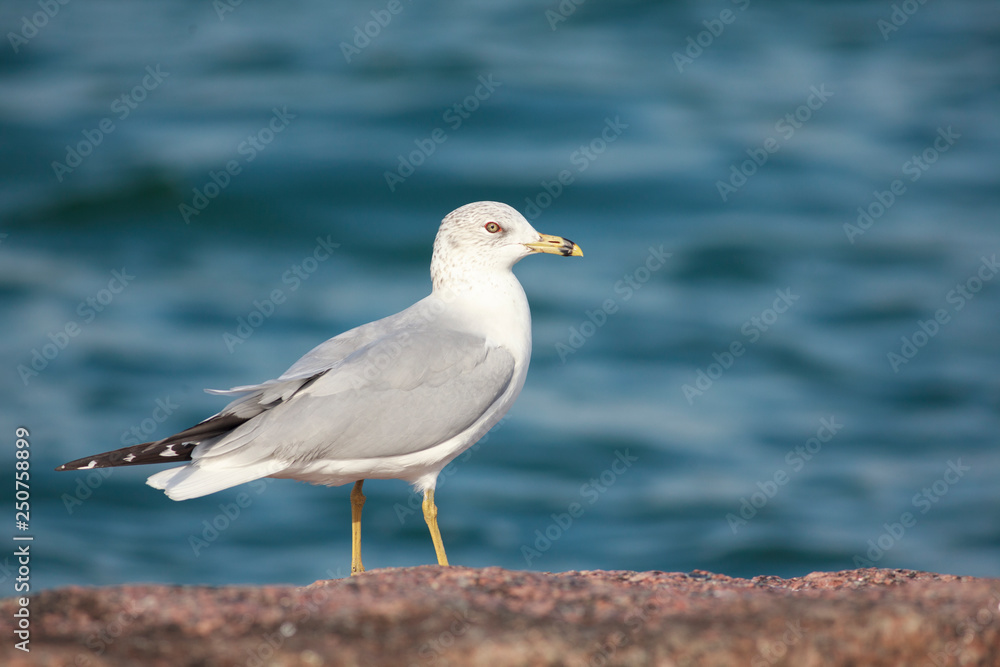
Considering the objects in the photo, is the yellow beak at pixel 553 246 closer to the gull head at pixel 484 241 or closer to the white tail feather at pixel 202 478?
the gull head at pixel 484 241

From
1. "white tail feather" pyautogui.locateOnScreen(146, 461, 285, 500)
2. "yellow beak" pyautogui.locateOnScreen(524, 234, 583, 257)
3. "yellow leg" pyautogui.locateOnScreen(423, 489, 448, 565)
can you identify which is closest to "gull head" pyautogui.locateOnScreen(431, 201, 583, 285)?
"yellow beak" pyautogui.locateOnScreen(524, 234, 583, 257)

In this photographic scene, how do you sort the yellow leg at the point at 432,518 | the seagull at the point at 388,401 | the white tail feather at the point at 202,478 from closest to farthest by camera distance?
1. the white tail feather at the point at 202,478
2. the seagull at the point at 388,401
3. the yellow leg at the point at 432,518

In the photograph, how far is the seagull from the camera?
6223 mm

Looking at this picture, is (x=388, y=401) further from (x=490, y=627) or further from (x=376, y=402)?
(x=490, y=627)

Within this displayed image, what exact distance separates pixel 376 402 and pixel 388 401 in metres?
0.08

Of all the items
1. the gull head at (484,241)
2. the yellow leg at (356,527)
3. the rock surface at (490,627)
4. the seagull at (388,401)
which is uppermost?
the gull head at (484,241)

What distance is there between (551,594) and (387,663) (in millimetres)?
995

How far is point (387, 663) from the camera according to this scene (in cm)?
384

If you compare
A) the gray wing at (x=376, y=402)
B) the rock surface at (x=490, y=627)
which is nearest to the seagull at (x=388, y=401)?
the gray wing at (x=376, y=402)

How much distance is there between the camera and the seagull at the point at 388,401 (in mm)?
6223

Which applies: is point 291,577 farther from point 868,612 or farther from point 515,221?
point 868,612

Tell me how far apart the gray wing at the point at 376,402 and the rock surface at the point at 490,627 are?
1.72m

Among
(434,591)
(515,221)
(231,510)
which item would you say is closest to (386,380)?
(515,221)

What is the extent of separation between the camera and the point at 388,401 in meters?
6.60
